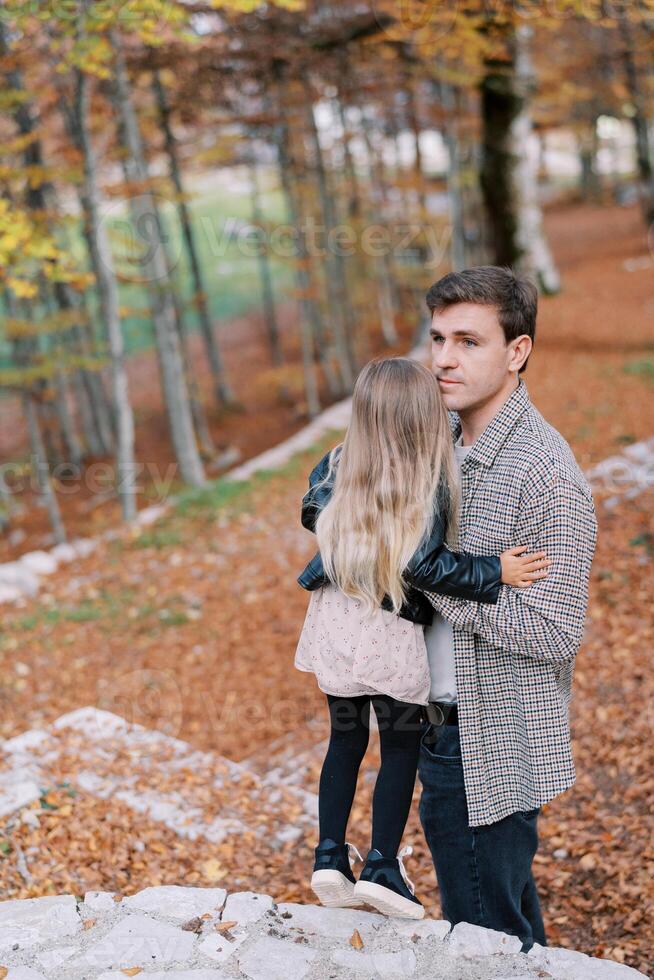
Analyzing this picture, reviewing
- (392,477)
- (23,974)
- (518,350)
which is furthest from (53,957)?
(518,350)

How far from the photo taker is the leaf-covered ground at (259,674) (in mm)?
4184

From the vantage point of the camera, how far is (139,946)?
9.64 ft

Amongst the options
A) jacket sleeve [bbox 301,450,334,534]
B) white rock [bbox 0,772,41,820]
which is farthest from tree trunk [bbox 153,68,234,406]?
jacket sleeve [bbox 301,450,334,534]

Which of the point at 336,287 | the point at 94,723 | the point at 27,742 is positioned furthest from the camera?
the point at 336,287

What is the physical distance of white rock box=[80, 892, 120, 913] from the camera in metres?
3.19

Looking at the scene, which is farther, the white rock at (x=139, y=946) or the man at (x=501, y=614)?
the white rock at (x=139, y=946)

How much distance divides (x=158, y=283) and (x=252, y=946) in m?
10.2

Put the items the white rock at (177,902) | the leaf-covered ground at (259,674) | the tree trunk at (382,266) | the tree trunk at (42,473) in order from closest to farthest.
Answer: the white rock at (177,902)
the leaf-covered ground at (259,674)
the tree trunk at (42,473)
the tree trunk at (382,266)

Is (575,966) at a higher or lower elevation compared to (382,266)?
lower

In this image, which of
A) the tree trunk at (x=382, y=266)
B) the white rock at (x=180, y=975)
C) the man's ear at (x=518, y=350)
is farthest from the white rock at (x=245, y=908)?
the tree trunk at (x=382, y=266)

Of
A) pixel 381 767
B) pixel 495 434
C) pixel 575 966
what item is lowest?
pixel 575 966

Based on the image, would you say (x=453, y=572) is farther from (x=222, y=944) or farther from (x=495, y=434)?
(x=222, y=944)
